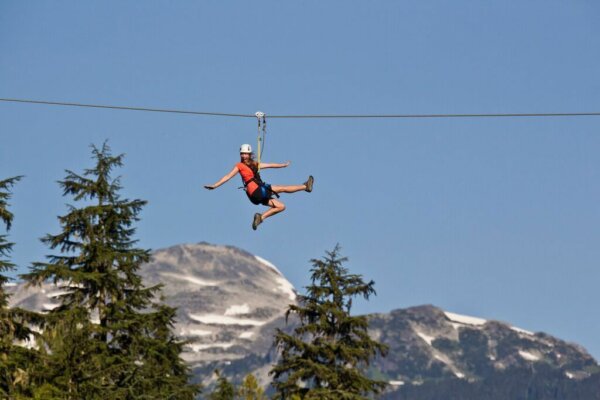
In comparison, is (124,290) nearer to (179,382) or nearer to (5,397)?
(179,382)

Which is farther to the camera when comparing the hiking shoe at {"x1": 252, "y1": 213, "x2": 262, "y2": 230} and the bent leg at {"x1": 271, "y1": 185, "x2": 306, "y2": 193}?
the bent leg at {"x1": 271, "y1": 185, "x2": 306, "y2": 193}

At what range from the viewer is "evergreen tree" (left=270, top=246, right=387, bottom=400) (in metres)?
50.9

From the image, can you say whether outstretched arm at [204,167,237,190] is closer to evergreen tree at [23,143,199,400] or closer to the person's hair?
the person's hair

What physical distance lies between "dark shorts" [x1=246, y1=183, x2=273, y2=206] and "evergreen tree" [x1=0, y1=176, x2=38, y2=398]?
15.8m

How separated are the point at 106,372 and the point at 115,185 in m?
7.79

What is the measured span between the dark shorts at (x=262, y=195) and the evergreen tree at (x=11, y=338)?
51.7 feet

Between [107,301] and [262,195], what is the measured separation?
25.7 metres

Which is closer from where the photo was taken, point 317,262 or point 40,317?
point 40,317

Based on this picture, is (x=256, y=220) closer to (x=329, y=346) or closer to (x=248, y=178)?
(x=248, y=178)

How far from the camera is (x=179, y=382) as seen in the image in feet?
168

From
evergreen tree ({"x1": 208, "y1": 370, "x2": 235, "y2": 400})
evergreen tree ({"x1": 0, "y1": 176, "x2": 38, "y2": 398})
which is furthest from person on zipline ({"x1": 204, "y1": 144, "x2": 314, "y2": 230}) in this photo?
evergreen tree ({"x1": 208, "y1": 370, "x2": 235, "y2": 400})

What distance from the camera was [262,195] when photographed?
86.2 feet

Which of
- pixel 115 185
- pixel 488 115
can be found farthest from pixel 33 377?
pixel 488 115

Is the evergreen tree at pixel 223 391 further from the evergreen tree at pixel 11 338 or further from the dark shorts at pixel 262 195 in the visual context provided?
the dark shorts at pixel 262 195
